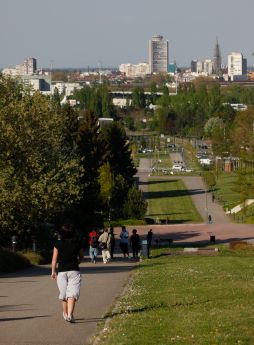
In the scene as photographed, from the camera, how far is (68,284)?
550 inches

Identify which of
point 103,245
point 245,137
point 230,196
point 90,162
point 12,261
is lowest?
point 230,196

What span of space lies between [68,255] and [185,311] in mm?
1754

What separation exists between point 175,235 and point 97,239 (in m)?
24.2

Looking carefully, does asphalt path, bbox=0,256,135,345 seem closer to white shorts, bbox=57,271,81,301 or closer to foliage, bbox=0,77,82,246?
white shorts, bbox=57,271,81,301

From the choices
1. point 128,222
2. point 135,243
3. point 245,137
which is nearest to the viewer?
point 135,243

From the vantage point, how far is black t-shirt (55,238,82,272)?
14.0 meters

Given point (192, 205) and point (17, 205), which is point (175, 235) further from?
point (192, 205)

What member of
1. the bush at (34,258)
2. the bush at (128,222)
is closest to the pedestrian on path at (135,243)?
the bush at (34,258)

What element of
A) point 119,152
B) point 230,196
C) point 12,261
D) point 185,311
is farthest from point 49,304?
point 230,196

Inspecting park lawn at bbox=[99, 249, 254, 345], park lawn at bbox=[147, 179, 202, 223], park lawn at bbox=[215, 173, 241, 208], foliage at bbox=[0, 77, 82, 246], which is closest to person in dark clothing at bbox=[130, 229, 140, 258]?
foliage at bbox=[0, 77, 82, 246]

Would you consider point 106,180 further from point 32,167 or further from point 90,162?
point 32,167

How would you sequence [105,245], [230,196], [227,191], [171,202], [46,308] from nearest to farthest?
[46,308]
[105,245]
[171,202]
[230,196]
[227,191]

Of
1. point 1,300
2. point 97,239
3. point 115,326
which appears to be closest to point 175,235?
point 97,239

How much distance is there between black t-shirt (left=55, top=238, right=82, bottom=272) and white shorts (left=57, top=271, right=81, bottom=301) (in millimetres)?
69
